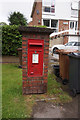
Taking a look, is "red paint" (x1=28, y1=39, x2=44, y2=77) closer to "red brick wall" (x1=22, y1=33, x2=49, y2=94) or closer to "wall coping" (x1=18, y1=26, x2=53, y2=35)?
"red brick wall" (x1=22, y1=33, x2=49, y2=94)

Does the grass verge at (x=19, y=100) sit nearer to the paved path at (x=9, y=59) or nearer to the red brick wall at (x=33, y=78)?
the red brick wall at (x=33, y=78)

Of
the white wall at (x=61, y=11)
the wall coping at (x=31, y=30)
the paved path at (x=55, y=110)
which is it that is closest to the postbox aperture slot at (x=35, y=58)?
the wall coping at (x=31, y=30)

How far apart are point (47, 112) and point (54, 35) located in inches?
665

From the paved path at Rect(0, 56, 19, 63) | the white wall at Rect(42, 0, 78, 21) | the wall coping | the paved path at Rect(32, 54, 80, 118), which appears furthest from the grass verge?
the white wall at Rect(42, 0, 78, 21)

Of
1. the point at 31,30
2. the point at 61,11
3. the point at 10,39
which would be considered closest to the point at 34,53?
the point at 31,30

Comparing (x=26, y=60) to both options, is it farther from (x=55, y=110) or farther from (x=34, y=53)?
(x=55, y=110)

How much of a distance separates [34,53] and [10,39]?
5.73 meters

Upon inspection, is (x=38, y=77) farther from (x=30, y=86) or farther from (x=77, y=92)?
(x=77, y=92)

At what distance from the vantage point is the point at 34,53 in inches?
119

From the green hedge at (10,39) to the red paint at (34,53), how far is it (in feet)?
17.8

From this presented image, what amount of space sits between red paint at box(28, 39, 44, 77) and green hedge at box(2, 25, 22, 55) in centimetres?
542

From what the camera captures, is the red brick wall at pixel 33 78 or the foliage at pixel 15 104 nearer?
the foliage at pixel 15 104

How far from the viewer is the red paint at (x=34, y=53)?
2.98m

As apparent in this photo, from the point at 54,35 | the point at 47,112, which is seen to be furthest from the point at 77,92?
the point at 54,35
